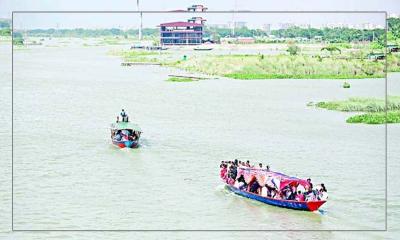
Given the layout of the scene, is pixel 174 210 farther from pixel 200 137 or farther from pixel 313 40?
pixel 313 40

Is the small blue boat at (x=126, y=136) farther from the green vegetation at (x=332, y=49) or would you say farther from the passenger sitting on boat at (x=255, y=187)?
the green vegetation at (x=332, y=49)

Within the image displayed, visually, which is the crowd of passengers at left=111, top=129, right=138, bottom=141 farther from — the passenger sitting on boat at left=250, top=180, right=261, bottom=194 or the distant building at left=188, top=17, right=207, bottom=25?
the distant building at left=188, top=17, right=207, bottom=25

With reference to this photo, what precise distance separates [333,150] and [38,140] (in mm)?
2544

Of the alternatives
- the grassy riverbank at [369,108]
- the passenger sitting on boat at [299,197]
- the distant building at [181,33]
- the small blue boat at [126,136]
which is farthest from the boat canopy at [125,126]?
the distant building at [181,33]

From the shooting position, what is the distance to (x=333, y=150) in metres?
7.06

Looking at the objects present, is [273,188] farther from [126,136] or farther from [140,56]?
[140,56]

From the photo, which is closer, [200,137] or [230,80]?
[200,137]

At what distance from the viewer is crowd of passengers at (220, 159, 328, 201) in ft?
16.0

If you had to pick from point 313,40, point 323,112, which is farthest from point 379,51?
point 323,112

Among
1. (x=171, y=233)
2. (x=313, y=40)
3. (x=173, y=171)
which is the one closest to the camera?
(x=171, y=233)

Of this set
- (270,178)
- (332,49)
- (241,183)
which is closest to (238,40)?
(332,49)

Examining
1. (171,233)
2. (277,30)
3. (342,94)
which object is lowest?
(171,233)

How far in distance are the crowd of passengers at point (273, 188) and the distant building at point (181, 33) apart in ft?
28.8

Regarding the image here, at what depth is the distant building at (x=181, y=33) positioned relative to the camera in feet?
47.2
